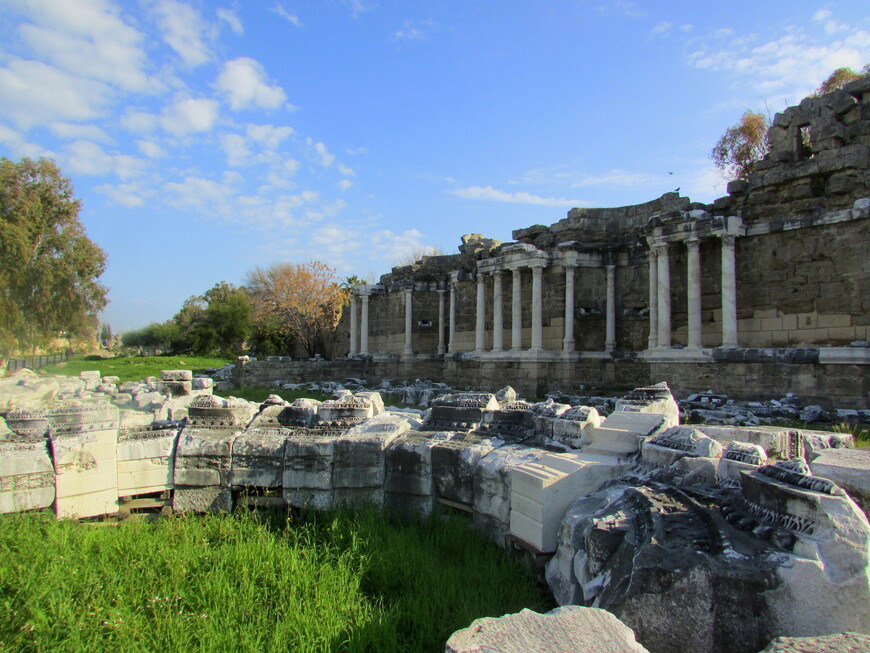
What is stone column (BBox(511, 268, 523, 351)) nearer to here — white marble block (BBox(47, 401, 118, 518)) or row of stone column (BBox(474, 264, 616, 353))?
row of stone column (BBox(474, 264, 616, 353))

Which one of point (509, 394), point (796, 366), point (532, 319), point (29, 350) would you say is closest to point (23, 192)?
point (29, 350)

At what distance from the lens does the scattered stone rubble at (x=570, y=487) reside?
228 centimetres

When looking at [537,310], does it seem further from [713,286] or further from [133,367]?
[133,367]

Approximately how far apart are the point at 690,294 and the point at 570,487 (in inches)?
452

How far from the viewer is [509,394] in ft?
23.8

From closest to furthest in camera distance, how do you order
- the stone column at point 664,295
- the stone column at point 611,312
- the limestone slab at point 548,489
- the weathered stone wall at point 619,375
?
the limestone slab at point 548,489, the weathered stone wall at point 619,375, the stone column at point 664,295, the stone column at point 611,312

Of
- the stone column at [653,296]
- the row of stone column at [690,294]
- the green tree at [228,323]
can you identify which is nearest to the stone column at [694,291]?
the row of stone column at [690,294]

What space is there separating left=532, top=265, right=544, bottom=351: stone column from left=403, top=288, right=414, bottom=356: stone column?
6584 mm

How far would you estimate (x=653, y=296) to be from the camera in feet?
48.3

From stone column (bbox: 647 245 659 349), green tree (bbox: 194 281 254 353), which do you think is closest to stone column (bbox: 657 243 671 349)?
stone column (bbox: 647 245 659 349)

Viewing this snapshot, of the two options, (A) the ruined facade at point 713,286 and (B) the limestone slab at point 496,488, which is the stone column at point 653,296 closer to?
(A) the ruined facade at point 713,286

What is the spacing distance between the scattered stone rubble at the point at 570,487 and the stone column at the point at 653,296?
838 centimetres

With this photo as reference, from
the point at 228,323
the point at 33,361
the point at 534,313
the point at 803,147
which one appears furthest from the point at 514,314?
the point at 228,323

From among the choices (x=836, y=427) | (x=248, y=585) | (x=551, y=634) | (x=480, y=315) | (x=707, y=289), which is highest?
(x=707, y=289)
